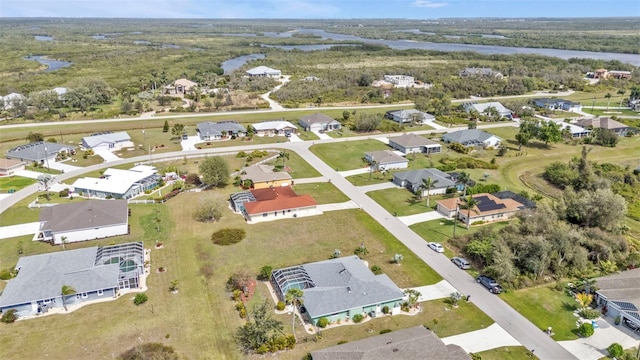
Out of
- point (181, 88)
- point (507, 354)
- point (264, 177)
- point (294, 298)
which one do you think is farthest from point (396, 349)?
point (181, 88)

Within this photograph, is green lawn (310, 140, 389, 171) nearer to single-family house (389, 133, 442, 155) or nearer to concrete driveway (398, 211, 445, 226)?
single-family house (389, 133, 442, 155)

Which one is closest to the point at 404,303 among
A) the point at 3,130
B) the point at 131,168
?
the point at 131,168

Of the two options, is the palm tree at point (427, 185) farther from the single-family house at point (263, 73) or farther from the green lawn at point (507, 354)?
the single-family house at point (263, 73)

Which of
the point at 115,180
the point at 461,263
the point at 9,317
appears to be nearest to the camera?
the point at 9,317

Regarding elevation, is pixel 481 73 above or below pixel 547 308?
above

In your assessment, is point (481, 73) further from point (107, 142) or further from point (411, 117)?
point (107, 142)

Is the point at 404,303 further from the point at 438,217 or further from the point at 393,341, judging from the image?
the point at 438,217

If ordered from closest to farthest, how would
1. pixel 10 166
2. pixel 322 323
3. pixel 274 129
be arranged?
pixel 322 323
pixel 10 166
pixel 274 129
